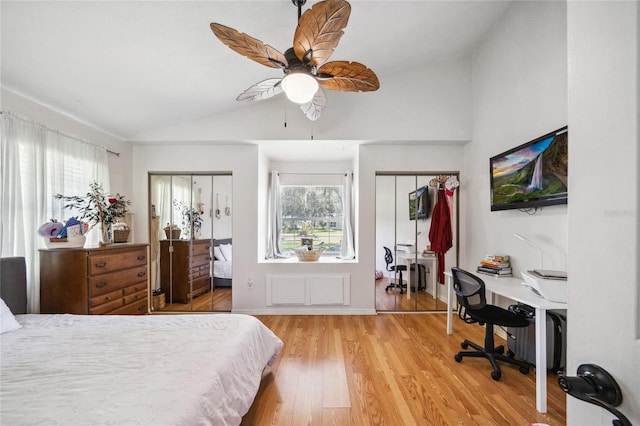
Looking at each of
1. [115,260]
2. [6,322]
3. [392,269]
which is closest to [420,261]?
[392,269]

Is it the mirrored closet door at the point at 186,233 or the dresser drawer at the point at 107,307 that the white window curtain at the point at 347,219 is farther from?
the dresser drawer at the point at 107,307

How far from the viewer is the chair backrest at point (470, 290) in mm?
2293

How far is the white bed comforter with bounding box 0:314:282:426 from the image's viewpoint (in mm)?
1046

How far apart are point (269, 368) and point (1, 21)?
123 inches

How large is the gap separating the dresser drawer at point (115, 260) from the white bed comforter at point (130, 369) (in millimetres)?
480

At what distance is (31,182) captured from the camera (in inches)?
92.0

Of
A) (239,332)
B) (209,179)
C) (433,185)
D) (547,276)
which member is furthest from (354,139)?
(239,332)

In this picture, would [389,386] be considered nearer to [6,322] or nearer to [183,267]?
[6,322]

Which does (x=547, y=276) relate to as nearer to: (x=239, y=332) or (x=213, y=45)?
(x=239, y=332)

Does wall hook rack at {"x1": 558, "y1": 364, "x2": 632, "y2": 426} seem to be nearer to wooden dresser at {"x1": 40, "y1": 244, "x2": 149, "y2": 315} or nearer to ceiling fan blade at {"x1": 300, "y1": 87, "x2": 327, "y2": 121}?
ceiling fan blade at {"x1": 300, "y1": 87, "x2": 327, "y2": 121}

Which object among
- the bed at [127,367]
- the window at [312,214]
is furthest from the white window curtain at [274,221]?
the bed at [127,367]

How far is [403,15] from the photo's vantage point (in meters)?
2.47

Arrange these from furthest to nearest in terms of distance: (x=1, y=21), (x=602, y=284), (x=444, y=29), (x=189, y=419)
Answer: (x=444, y=29)
(x=1, y=21)
(x=189, y=419)
(x=602, y=284)

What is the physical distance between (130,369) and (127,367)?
3 cm
